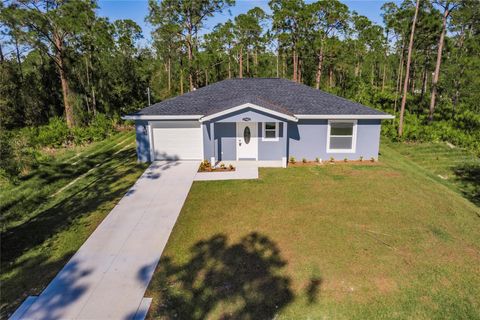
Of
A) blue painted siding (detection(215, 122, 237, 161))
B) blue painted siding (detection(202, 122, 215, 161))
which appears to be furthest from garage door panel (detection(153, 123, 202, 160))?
blue painted siding (detection(215, 122, 237, 161))

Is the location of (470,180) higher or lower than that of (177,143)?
lower

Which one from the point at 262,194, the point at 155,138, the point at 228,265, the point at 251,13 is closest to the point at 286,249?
the point at 228,265

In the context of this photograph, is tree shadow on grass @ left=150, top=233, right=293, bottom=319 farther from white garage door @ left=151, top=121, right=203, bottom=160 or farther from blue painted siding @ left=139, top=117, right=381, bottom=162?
white garage door @ left=151, top=121, right=203, bottom=160

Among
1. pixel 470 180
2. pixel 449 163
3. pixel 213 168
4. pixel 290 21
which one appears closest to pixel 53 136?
pixel 213 168

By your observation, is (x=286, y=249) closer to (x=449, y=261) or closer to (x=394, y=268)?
(x=394, y=268)

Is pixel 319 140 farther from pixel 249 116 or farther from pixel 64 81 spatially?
pixel 64 81
